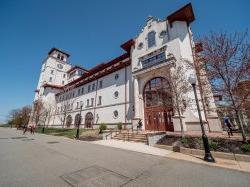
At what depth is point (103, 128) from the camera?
754 inches

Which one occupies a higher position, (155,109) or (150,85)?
(150,85)

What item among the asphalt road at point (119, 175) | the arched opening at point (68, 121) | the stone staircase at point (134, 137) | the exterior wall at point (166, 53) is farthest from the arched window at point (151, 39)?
the arched opening at point (68, 121)

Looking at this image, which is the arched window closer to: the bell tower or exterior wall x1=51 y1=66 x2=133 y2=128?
exterior wall x1=51 y1=66 x2=133 y2=128

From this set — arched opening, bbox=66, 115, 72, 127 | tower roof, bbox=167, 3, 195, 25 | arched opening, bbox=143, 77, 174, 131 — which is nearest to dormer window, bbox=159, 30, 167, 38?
tower roof, bbox=167, 3, 195, 25

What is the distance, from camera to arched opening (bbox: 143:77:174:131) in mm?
17031

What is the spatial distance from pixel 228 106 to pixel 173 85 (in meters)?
4.54

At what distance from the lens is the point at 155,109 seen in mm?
18422

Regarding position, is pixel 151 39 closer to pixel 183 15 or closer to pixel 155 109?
pixel 183 15

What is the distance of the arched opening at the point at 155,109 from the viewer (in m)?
17.0

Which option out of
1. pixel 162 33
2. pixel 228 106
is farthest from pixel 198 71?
pixel 162 33

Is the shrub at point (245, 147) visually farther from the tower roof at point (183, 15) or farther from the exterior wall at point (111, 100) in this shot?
the tower roof at point (183, 15)

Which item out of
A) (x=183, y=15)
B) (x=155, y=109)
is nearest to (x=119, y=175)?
(x=155, y=109)

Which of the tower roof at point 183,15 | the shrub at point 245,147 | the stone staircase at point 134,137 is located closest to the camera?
the shrub at point 245,147

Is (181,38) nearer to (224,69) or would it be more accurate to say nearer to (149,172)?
(224,69)
